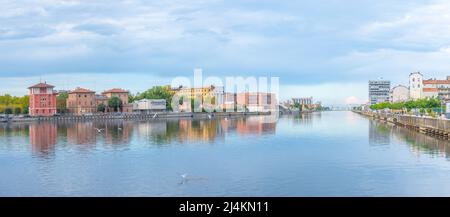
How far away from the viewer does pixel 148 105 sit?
144625mm

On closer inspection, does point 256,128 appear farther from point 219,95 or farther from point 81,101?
point 219,95

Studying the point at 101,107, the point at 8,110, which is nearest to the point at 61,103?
the point at 101,107

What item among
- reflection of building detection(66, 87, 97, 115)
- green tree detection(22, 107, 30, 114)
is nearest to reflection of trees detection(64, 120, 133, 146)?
green tree detection(22, 107, 30, 114)

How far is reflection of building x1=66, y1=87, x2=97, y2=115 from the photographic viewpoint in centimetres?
12719

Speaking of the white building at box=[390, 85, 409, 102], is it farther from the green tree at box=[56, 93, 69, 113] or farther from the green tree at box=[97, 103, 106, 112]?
the green tree at box=[56, 93, 69, 113]

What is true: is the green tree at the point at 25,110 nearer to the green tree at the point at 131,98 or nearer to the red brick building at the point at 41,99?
the red brick building at the point at 41,99

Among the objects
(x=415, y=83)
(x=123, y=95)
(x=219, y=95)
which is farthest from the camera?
(x=219, y=95)

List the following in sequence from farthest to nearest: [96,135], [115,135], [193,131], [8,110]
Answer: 1. [8,110]
2. [193,131]
3. [96,135]
4. [115,135]

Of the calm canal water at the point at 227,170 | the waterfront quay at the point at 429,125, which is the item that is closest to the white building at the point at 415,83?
the waterfront quay at the point at 429,125

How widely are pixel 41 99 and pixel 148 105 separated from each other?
34.6m

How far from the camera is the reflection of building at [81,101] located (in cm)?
12719

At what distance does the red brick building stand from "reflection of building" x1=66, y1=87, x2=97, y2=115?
11.2 metres
